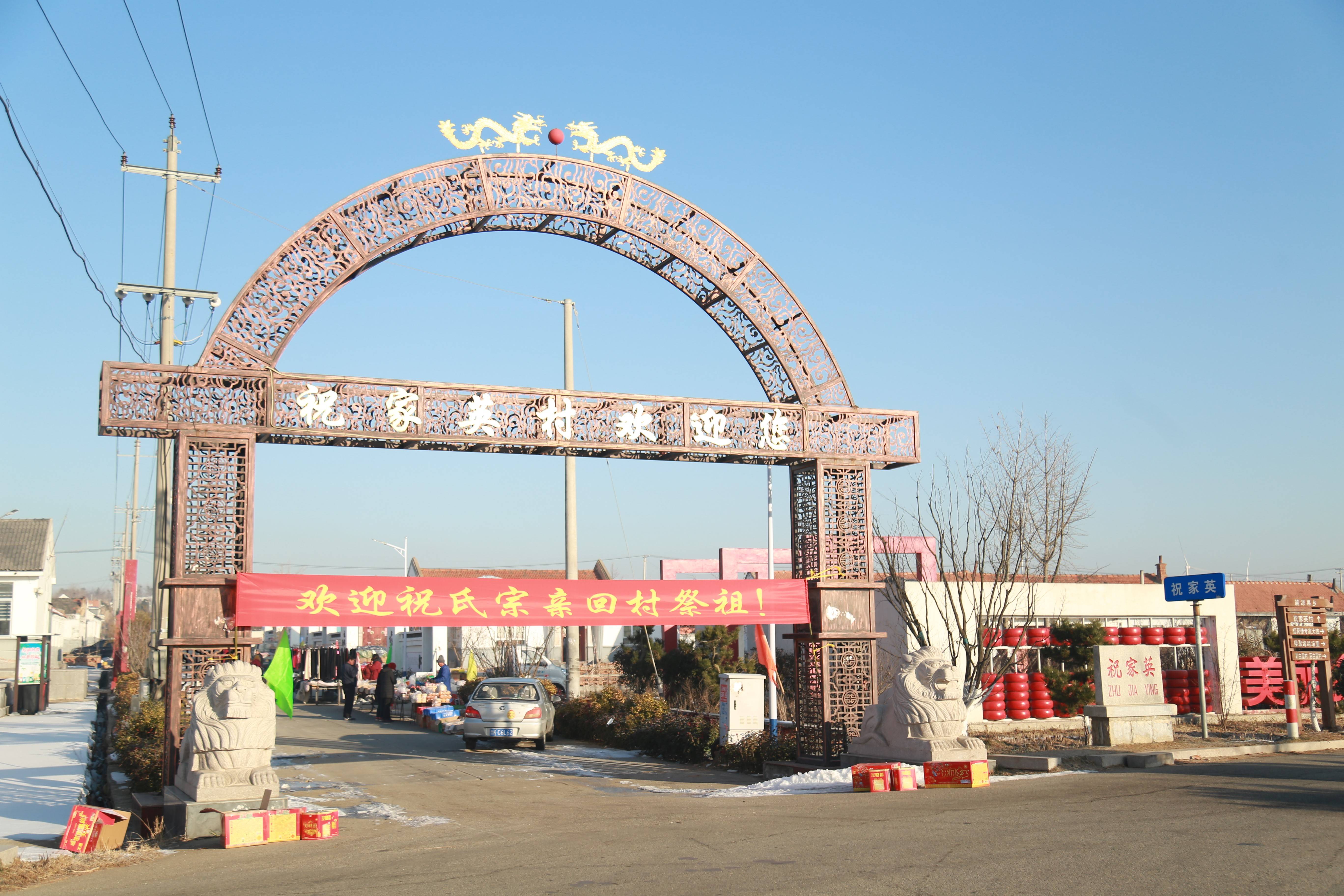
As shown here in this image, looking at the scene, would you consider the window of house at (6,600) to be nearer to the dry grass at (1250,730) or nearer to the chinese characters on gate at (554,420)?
the chinese characters on gate at (554,420)

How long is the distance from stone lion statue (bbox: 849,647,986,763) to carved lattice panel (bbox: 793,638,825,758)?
1187 millimetres

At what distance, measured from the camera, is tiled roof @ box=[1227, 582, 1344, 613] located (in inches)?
1507

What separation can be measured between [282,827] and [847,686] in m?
6.74

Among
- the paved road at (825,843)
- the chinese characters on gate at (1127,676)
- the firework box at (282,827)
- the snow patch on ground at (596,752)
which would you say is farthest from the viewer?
the snow patch on ground at (596,752)

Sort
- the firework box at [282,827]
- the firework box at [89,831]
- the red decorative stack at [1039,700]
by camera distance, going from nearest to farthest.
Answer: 1. the firework box at [89,831]
2. the firework box at [282,827]
3. the red decorative stack at [1039,700]

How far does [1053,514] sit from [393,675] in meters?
15.7

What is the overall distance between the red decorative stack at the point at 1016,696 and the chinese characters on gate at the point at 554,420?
9.51 metres

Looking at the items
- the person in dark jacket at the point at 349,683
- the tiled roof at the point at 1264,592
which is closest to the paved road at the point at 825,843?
the person in dark jacket at the point at 349,683

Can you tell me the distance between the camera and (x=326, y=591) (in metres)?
11.1

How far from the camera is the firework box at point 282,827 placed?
9.05 metres

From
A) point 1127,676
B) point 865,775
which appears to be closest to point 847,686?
point 865,775

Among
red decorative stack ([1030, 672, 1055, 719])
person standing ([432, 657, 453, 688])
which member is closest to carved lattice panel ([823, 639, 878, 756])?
red decorative stack ([1030, 672, 1055, 719])

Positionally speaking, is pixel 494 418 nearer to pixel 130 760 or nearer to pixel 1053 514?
pixel 130 760

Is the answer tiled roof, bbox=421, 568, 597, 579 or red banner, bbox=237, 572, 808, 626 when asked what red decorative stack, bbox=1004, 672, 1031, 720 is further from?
tiled roof, bbox=421, 568, 597, 579
